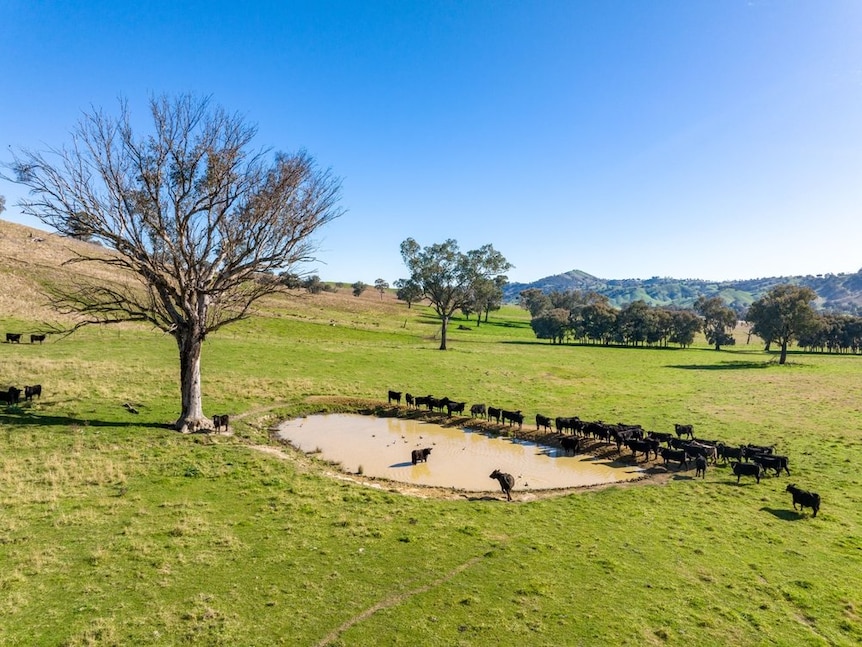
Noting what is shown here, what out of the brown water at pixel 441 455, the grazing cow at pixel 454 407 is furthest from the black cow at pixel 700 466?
the grazing cow at pixel 454 407

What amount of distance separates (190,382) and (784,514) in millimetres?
27772

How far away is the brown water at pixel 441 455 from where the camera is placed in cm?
2069

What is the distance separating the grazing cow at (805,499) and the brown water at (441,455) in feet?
19.3

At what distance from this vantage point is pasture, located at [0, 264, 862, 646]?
394 inches

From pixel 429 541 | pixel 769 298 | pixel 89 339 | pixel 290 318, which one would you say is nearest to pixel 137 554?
pixel 429 541

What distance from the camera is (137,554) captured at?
1195 centimetres

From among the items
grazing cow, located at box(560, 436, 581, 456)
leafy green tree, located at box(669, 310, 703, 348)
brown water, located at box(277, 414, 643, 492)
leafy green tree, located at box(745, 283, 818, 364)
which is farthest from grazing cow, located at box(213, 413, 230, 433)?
leafy green tree, located at box(669, 310, 703, 348)

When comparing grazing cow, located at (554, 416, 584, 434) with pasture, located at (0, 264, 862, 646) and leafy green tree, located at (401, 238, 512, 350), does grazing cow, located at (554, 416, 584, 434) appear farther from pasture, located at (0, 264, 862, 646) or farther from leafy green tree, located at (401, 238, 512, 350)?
leafy green tree, located at (401, 238, 512, 350)

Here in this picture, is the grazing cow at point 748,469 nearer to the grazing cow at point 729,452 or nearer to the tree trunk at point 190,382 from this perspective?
the grazing cow at point 729,452

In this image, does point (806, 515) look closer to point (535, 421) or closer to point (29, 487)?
point (535, 421)

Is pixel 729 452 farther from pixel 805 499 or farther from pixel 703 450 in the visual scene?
pixel 805 499

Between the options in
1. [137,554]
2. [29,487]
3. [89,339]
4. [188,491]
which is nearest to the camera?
[137,554]

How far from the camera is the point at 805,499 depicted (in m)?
17.0

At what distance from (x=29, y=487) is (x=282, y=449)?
9.91 m
